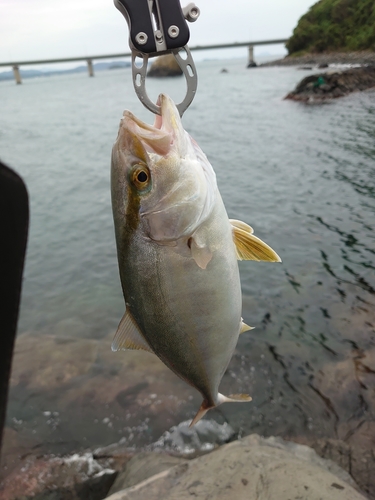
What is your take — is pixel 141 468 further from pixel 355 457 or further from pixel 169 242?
pixel 169 242

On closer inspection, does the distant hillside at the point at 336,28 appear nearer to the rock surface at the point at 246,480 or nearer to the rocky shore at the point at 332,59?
the rocky shore at the point at 332,59

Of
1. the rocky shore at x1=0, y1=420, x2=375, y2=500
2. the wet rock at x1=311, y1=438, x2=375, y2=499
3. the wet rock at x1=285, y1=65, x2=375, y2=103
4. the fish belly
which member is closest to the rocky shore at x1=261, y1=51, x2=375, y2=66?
the wet rock at x1=285, y1=65, x2=375, y2=103

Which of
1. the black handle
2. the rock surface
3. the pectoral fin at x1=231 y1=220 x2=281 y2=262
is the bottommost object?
the rock surface

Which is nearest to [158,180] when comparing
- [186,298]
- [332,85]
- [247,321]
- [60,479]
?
[186,298]

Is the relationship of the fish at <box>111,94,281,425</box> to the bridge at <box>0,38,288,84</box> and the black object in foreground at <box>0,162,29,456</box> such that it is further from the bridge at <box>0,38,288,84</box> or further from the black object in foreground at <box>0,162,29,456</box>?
the bridge at <box>0,38,288,84</box>

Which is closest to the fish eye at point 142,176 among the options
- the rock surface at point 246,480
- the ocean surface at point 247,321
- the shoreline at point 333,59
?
the rock surface at point 246,480

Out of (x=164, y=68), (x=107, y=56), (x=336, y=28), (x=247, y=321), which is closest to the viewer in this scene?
(x=247, y=321)
